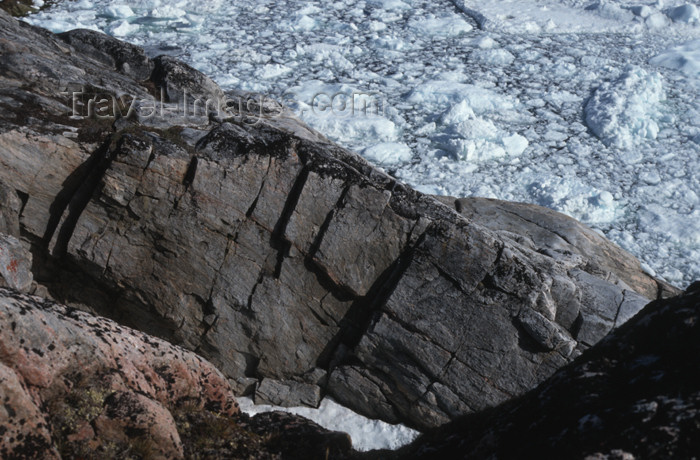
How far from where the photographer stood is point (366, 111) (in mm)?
11883

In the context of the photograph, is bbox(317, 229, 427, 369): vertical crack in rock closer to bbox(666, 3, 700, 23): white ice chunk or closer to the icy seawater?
the icy seawater

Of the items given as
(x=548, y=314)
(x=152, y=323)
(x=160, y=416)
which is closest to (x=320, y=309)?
(x=152, y=323)

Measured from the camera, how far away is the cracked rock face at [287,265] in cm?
638

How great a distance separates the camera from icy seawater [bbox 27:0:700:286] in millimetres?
10422

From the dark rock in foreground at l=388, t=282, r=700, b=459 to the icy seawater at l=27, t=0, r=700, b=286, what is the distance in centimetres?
651

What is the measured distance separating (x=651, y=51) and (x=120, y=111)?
37.4 feet

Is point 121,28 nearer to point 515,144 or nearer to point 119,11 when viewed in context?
point 119,11

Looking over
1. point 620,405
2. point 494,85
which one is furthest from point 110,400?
point 494,85

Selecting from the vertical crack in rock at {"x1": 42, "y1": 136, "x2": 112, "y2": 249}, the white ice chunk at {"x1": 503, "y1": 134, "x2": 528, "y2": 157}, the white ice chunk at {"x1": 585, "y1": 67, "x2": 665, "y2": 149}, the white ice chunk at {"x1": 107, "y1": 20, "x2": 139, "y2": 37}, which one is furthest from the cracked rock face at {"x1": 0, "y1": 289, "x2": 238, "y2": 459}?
the white ice chunk at {"x1": 107, "y1": 20, "x2": 139, "y2": 37}

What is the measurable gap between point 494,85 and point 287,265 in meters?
7.73

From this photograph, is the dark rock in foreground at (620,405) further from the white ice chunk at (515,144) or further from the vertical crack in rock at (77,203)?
the white ice chunk at (515,144)

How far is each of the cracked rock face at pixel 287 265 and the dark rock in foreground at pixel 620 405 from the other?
9.11ft

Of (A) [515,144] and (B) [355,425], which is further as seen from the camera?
(A) [515,144]

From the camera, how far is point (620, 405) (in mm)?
2920
